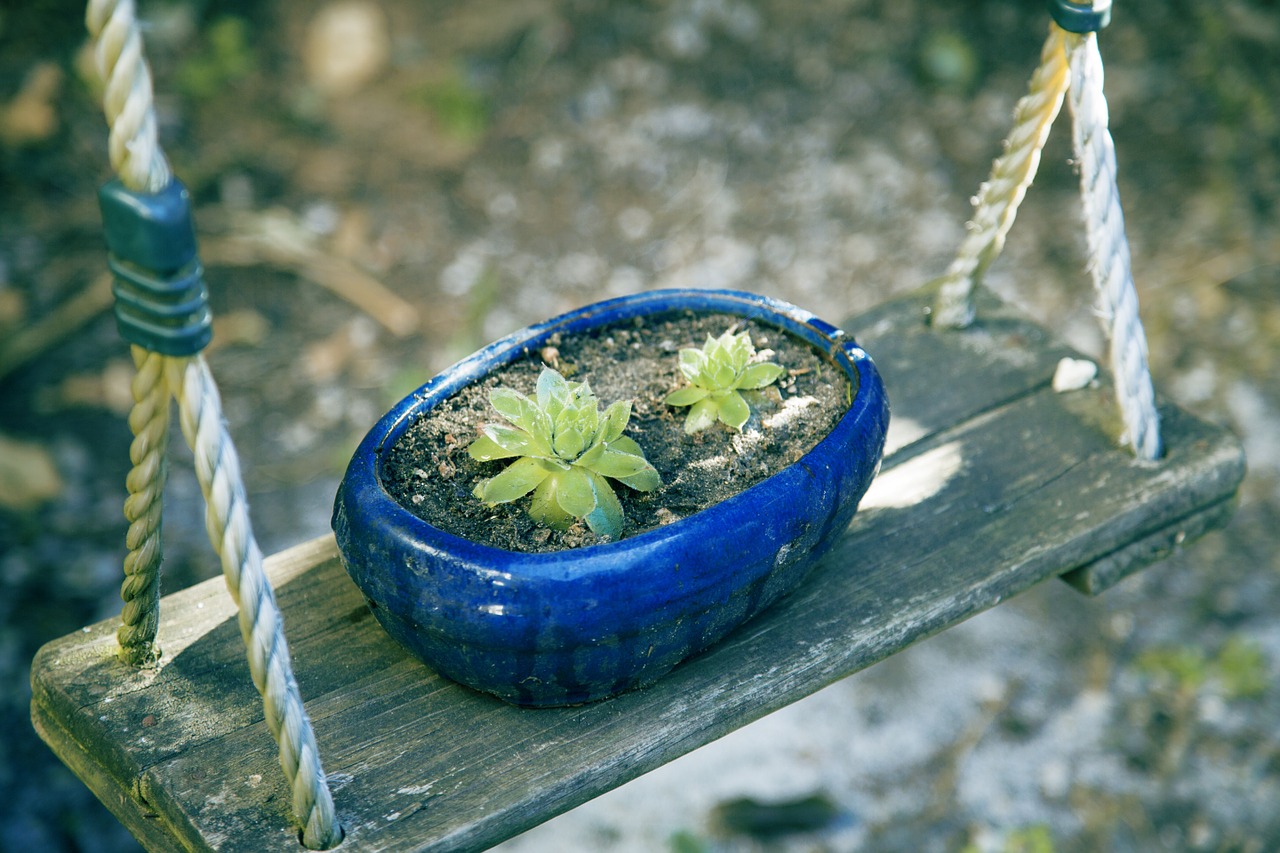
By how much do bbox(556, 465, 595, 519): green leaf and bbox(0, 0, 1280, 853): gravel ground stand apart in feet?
3.33

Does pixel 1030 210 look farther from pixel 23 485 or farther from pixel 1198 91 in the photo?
pixel 23 485

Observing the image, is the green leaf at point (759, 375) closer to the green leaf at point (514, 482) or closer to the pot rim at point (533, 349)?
the pot rim at point (533, 349)

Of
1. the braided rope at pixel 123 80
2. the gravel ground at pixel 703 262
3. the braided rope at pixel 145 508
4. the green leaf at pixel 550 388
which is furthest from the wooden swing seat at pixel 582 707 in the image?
the gravel ground at pixel 703 262

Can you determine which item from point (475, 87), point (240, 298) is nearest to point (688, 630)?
point (240, 298)

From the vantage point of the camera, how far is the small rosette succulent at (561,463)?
927 millimetres

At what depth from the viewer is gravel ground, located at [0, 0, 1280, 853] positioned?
1.83 meters

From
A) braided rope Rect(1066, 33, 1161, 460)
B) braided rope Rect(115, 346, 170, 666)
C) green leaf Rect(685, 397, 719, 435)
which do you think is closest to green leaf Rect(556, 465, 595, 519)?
green leaf Rect(685, 397, 719, 435)

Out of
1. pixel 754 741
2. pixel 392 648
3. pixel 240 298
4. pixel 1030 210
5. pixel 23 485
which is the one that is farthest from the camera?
pixel 1030 210

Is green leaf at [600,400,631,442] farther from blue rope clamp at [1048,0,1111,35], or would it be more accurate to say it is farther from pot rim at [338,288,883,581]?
blue rope clamp at [1048,0,1111,35]

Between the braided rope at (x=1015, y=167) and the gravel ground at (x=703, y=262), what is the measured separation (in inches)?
33.9

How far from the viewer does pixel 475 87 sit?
2895 millimetres

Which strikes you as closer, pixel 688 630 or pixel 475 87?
pixel 688 630

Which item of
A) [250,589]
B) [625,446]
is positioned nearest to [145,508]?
[250,589]

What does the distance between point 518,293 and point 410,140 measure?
22.2 inches
